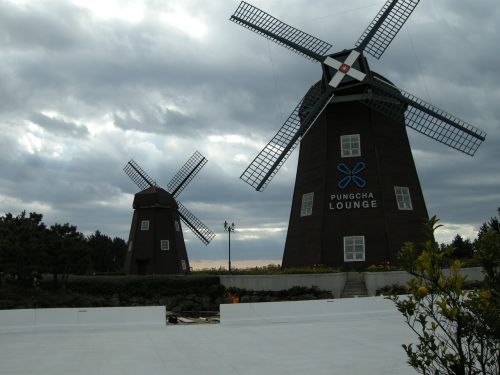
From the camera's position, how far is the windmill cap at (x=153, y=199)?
45438 millimetres

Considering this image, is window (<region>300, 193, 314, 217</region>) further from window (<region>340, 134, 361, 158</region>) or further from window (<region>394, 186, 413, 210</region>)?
window (<region>394, 186, 413, 210</region>)

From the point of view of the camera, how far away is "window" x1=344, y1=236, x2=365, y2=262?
2684 centimetres

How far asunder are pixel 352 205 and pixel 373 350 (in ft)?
53.5

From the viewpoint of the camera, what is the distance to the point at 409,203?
92.0 feet

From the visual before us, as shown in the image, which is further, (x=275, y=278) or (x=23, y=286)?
(x=23, y=286)

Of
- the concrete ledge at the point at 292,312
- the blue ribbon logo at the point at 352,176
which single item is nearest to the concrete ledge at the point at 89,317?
the concrete ledge at the point at 292,312

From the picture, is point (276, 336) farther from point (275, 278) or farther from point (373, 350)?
point (275, 278)

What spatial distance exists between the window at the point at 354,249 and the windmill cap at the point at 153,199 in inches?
881

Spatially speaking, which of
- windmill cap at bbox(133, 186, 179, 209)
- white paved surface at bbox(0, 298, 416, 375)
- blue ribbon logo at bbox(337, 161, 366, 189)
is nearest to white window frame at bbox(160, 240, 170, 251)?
windmill cap at bbox(133, 186, 179, 209)

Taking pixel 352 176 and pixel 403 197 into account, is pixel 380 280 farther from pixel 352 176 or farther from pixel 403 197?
pixel 352 176

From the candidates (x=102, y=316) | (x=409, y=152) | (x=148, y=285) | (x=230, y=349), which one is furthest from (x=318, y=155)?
(x=230, y=349)

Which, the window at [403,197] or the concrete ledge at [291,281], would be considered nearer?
the concrete ledge at [291,281]

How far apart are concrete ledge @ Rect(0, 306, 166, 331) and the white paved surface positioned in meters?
0.23

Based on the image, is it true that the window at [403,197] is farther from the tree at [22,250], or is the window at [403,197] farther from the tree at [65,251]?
the tree at [22,250]
